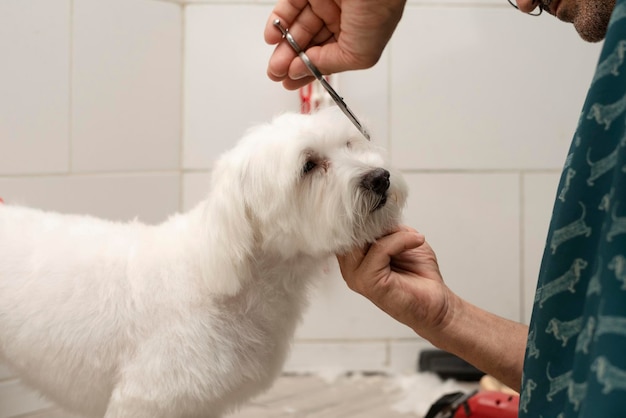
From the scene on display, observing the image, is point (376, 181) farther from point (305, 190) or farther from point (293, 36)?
point (293, 36)

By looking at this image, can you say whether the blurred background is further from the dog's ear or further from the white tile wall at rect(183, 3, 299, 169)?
the dog's ear

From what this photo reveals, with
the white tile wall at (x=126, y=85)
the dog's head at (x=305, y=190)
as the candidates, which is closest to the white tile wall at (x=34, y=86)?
the white tile wall at (x=126, y=85)

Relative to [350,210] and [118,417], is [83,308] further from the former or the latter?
[350,210]

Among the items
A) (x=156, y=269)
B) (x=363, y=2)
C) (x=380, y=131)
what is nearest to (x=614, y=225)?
(x=363, y=2)

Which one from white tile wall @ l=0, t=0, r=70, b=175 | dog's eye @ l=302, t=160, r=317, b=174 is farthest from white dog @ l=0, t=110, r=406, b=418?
white tile wall @ l=0, t=0, r=70, b=175

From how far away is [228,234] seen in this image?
1.05 meters

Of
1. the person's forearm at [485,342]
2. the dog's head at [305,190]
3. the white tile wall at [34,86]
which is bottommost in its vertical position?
the person's forearm at [485,342]

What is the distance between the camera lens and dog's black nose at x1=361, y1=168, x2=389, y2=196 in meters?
0.97

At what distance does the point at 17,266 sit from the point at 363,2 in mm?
718

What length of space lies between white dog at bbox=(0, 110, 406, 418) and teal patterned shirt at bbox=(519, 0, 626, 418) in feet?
1.27

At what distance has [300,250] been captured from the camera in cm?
110

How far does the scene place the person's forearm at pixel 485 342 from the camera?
101cm

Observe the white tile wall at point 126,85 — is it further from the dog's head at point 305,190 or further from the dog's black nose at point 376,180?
the dog's black nose at point 376,180

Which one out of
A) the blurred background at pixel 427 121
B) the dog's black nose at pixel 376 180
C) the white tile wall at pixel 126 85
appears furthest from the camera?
the blurred background at pixel 427 121
